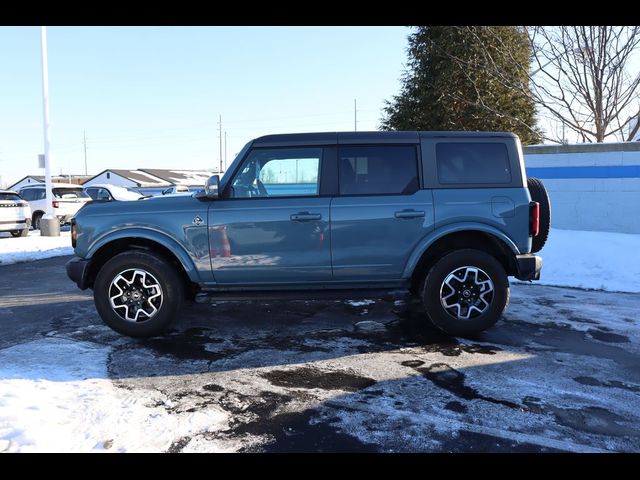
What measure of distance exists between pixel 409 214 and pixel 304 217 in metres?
1.01

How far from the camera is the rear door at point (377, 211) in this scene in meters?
4.60

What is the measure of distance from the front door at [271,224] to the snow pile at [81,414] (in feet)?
4.85

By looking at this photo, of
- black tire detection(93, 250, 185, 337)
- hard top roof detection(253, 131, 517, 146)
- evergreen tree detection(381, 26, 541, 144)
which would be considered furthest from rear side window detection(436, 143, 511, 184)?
evergreen tree detection(381, 26, 541, 144)

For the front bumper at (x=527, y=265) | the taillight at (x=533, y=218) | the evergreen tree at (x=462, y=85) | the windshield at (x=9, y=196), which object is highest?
the evergreen tree at (x=462, y=85)

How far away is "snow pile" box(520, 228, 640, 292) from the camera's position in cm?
736

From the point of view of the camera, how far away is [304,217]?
4.57m

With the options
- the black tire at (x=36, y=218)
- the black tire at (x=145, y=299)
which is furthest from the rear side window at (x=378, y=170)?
the black tire at (x=36, y=218)

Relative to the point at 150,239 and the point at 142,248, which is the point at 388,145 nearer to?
the point at 150,239

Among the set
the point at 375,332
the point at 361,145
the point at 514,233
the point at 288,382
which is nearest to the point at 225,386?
the point at 288,382

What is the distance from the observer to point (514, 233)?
4637 millimetres

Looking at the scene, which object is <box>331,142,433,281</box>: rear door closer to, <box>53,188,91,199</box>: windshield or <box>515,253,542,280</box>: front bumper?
<box>515,253,542,280</box>: front bumper

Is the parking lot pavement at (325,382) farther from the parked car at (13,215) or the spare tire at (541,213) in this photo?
the parked car at (13,215)

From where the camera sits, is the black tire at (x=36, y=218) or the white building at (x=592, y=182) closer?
the white building at (x=592, y=182)
